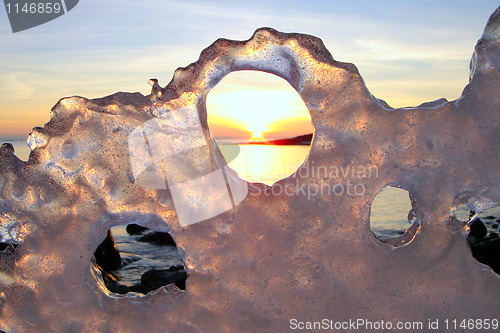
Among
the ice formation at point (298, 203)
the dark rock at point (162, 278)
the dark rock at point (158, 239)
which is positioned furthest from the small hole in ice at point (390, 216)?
the ice formation at point (298, 203)

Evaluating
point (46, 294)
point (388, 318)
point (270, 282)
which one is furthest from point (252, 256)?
point (46, 294)

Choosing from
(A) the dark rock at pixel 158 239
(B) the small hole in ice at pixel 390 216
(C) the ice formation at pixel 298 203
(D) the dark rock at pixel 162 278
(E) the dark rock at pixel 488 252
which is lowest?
(B) the small hole in ice at pixel 390 216

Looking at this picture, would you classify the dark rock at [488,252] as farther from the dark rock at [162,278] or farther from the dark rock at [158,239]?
the dark rock at [158,239]

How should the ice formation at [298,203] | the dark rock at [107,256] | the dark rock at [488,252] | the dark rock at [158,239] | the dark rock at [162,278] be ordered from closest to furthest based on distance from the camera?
the ice formation at [298,203] < the dark rock at [162,278] < the dark rock at [488,252] < the dark rock at [107,256] < the dark rock at [158,239]

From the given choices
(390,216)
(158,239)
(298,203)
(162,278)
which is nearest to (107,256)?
(162,278)

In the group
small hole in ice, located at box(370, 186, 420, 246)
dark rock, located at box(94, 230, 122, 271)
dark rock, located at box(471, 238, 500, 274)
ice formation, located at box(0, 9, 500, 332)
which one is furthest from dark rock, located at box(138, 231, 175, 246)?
ice formation, located at box(0, 9, 500, 332)

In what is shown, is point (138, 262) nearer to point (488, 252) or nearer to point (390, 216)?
point (488, 252)

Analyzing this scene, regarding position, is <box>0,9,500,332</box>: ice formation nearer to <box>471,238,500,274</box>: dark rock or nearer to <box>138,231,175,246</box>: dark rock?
<box>471,238,500,274</box>: dark rock
